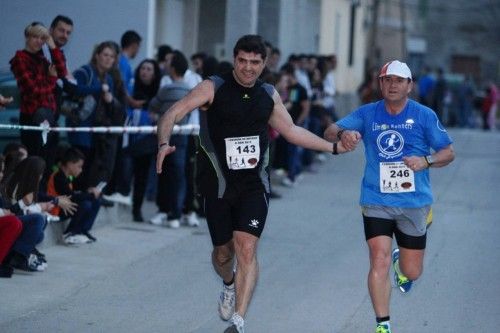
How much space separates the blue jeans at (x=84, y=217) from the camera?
40.7ft

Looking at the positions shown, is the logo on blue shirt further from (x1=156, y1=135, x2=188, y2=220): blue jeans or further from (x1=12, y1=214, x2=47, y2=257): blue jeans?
(x1=156, y1=135, x2=188, y2=220): blue jeans

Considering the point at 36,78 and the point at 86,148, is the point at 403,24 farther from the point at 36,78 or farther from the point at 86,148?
the point at 36,78

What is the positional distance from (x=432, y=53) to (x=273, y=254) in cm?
5265

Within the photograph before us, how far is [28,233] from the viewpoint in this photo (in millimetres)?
10664

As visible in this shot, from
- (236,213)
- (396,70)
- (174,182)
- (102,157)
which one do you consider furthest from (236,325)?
(174,182)

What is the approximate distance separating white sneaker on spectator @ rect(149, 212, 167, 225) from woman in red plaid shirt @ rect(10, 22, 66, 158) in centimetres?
236

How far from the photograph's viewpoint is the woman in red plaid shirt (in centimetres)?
1200

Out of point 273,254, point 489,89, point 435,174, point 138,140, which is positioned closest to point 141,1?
point 138,140

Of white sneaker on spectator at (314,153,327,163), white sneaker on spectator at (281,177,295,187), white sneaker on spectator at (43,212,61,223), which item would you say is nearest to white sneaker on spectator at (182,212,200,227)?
white sneaker on spectator at (43,212,61,223)

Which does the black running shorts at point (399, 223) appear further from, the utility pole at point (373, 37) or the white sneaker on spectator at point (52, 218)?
the utility pole at point (373, 37)

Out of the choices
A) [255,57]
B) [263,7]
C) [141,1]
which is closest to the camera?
[255,57]

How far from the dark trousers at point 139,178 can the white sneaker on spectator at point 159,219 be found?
23 cm

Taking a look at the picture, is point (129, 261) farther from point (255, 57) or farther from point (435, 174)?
point (435, 174)

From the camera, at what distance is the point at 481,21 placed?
64.0 metres
